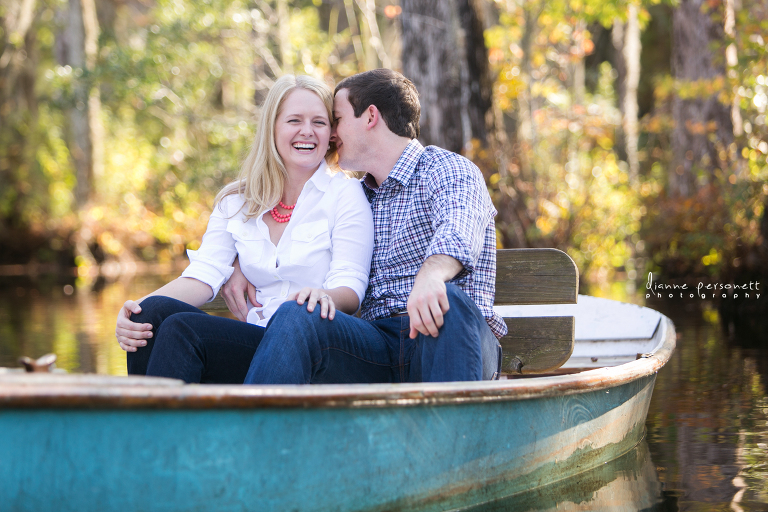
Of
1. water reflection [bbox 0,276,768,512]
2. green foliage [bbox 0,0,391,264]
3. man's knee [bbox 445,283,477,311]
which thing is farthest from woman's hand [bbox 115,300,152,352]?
green foliage [bbox 0,0,391,264]

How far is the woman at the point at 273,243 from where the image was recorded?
9.30 ft

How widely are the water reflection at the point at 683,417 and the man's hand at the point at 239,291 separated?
111cm

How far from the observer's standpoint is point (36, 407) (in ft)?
6.22

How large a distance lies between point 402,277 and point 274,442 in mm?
998

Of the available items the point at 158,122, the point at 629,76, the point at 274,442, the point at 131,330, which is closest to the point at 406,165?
the point at 131,330

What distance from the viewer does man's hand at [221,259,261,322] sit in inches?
126

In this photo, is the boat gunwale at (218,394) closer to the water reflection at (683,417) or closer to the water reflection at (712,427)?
the water reflection at (683,417)

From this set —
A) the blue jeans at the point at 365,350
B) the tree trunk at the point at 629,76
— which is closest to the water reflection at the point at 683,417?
the blue jeans at the point at 365,350

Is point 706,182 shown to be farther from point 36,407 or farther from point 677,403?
point 36,407

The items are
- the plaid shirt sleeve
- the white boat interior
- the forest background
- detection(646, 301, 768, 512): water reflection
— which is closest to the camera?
the plaid shirt sleeve

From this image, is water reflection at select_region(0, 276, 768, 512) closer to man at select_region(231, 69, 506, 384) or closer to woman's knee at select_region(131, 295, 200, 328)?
man at select_region(231, 69, 506, 384)

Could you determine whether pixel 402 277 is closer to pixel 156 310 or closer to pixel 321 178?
pixel 321 178

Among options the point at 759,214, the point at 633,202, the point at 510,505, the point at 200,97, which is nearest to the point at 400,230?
the point at 510,505

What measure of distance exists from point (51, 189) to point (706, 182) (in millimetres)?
12732
